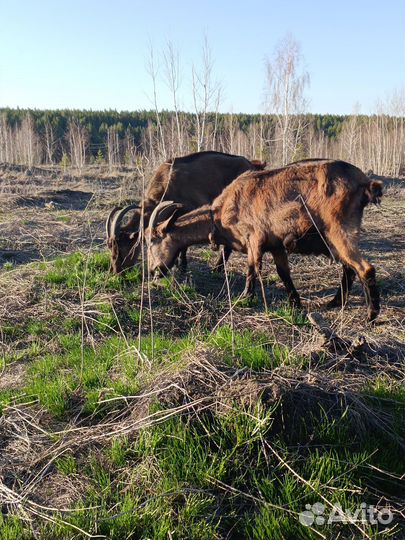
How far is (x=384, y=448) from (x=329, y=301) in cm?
391

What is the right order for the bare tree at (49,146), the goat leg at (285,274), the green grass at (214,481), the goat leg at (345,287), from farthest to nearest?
1. the bare tree at (49,146)
2. the goat leg at (285,274)
3. the goat leg at (345,287)
4. the green grass at (214,481)

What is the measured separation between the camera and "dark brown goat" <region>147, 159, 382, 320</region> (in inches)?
249

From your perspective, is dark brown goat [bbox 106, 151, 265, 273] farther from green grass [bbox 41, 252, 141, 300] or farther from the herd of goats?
green grass [bbox 41, 252, 141, 300]

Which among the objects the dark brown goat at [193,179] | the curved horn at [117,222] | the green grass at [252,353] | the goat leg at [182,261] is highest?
the dark brown goat at [193,179]

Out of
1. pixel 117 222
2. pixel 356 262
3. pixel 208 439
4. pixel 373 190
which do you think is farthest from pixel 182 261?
pixel 208 439

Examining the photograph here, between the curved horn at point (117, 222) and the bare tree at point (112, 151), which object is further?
the bare tree at point (112, 151)

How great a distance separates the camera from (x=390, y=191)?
2419 centimetres

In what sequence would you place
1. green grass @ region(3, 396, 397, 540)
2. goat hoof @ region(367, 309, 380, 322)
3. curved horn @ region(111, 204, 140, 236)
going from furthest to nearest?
1. curved horn @ region(111, 204, 140, 236)
2. goat hoof @ region(367, 309, 380, 322)
3. green grass @ region(3, 396, 397, 540)

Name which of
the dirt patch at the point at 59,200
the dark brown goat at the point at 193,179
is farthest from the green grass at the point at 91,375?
the dirt patch at the point at 59,200

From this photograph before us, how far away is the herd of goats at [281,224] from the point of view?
20.7 feet

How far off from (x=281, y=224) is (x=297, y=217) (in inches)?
9.4

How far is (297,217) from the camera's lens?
6.57 metres

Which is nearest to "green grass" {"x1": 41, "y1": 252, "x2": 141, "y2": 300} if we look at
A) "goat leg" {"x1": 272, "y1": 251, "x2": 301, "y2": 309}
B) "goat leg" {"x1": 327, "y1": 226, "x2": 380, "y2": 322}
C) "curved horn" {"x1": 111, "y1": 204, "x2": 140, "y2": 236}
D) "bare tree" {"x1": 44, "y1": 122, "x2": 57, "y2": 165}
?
"curved horn" {"x1": 111, "y1": 204, "x2": 140, "y2": 236}

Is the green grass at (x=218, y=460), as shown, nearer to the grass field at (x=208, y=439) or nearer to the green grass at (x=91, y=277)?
the grass field at (x=208, y=439)
